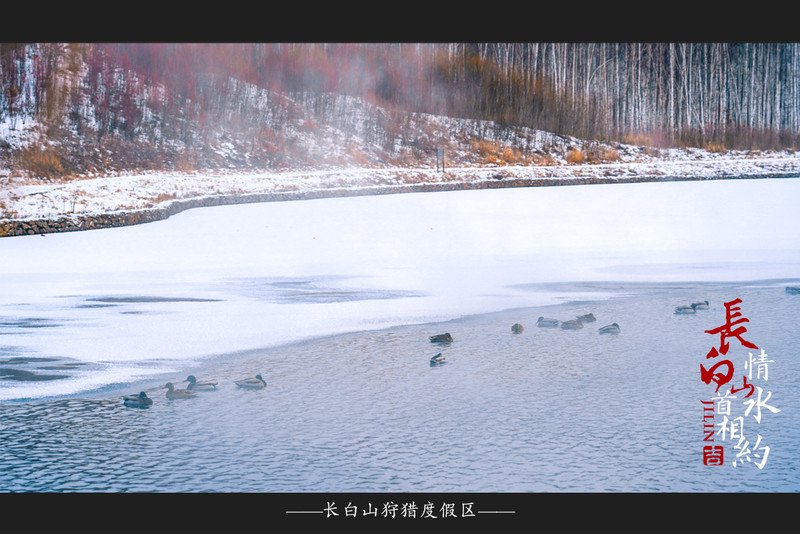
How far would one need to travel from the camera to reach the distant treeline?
46.8m

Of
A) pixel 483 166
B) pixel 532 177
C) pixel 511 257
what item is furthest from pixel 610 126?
pixel 511 257

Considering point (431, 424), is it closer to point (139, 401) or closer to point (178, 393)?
point (178, 393)

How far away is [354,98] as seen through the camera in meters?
50.3

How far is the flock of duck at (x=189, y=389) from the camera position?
584 centimetres

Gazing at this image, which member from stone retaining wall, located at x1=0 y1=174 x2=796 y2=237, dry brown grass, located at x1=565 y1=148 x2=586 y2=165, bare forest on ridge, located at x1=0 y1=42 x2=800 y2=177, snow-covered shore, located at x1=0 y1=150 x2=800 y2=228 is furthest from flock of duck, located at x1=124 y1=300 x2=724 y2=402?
dry brown grass, located at x1=565 y1=148 x2=586 y2=165

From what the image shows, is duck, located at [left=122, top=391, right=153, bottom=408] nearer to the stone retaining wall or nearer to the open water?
the open water

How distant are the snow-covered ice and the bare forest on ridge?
2079 centimetres

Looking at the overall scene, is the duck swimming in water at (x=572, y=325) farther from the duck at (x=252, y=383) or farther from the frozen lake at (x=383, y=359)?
the duck at (x=252, y=383)

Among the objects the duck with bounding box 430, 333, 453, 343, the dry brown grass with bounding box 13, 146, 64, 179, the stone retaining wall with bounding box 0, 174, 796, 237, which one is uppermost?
the dry brown grass with bounding box 13, 146, 64, 179

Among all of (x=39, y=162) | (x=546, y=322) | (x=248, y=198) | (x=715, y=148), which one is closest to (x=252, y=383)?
(x=546, y=322)

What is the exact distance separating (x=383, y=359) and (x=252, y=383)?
1307 mm

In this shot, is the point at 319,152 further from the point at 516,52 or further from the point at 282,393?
the point at 282,393

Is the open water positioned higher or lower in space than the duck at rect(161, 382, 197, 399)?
lower

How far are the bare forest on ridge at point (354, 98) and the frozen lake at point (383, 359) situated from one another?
28086 mm
